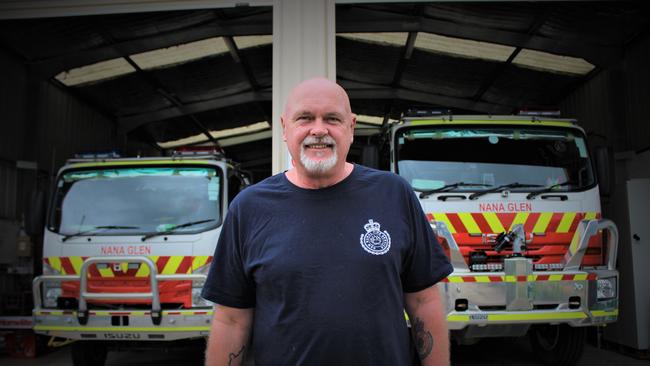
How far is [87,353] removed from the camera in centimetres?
617

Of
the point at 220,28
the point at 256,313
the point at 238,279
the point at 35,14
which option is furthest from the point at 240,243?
the point at 220,28

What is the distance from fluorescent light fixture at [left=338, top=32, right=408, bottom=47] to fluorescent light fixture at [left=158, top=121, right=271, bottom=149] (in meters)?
5.32

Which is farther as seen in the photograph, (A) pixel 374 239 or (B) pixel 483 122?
(B) pixel 483 122

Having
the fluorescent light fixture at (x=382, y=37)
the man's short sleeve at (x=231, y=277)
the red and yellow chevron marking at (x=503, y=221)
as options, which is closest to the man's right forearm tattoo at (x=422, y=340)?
the man's short sleeve at (x=231, y=277)

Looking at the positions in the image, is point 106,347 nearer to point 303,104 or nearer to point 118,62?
point 118,62

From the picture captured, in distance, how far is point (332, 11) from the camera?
5066 millimetres

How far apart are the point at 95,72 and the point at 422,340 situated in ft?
29.1

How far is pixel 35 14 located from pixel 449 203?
4288mm

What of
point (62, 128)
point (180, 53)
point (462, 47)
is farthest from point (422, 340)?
point (62, 128)

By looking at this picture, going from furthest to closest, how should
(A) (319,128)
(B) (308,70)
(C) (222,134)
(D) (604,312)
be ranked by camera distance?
(C) (222,134)
(D) (604,312)
(B) (308,70)
(A) (319,128)

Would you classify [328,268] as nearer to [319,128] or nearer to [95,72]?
[319,128]

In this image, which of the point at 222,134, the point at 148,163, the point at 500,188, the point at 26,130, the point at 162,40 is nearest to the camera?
the point at 500,188

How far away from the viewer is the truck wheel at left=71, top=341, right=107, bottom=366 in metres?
6.11

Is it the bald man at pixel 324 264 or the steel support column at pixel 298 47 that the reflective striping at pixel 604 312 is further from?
the bald man at pixel 324 264
